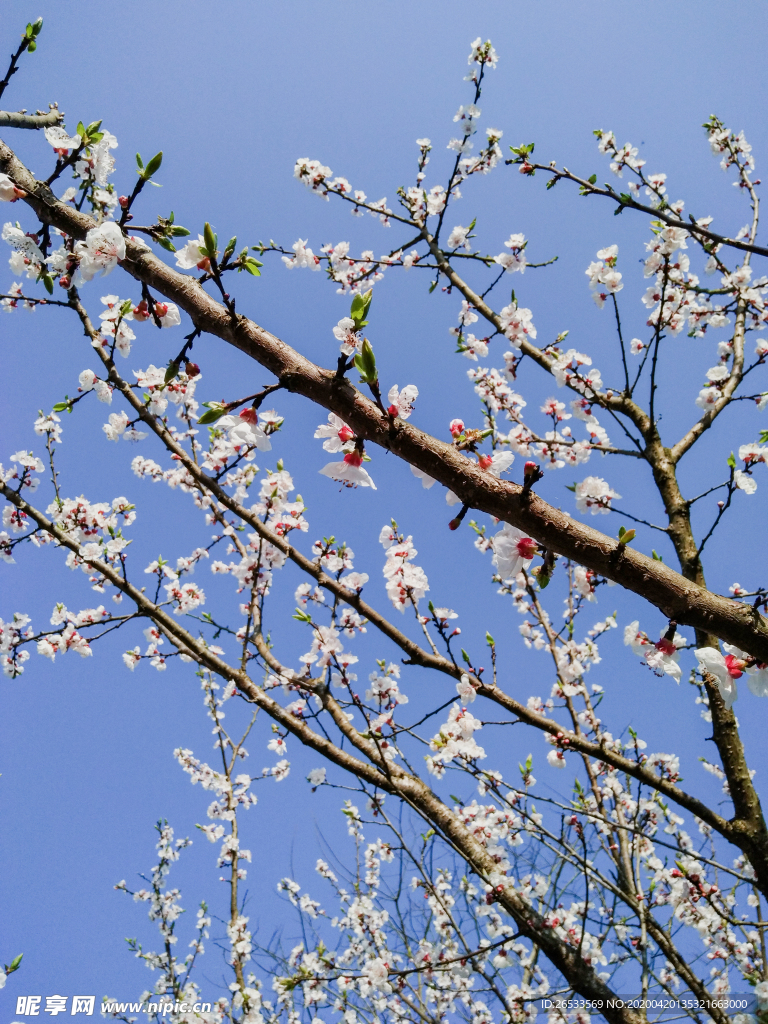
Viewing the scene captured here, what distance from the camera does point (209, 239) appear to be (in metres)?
1.63

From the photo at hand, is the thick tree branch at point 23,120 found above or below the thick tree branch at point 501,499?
above

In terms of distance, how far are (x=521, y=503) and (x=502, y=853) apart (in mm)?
5489

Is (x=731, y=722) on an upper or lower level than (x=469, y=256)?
lower

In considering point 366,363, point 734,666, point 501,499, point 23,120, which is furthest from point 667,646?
point 23,120

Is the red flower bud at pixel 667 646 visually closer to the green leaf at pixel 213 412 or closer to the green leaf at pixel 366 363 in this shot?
the green leaf at pixel 366 363

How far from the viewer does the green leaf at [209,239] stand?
1.60 m

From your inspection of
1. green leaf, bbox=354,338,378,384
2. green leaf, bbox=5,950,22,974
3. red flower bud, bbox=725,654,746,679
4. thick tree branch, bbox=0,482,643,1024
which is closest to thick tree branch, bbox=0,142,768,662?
green leaf, bbox=354,338,378,384

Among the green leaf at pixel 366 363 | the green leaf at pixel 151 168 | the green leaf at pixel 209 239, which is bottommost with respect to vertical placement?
the green leaf at pixel 366 363

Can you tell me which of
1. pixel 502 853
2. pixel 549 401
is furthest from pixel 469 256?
pixel 502 853

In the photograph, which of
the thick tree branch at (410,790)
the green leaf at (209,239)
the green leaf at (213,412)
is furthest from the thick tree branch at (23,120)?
the thick tree branch at (410,790)

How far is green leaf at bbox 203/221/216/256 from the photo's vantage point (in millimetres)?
1604

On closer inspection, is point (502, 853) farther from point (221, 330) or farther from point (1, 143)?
point (1, 143)

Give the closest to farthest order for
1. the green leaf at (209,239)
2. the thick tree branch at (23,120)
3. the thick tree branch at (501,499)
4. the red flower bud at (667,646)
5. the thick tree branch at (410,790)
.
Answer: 1. the thick tree branch at (501,499)
2. the green leaf at (209,239)
3. the red flower bud at (667,646)
4. the thick tree branch at (23,120)
5. the thick tree branch at (410,790)

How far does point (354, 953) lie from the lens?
7.36 m
